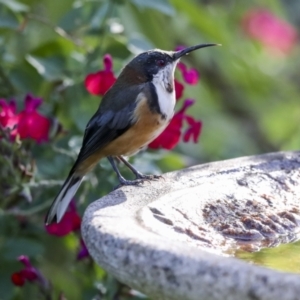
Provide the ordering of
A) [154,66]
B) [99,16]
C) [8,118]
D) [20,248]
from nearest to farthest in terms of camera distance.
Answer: [8,118]
[154,66]
[20,248]
[99,16]

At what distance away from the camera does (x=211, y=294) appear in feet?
5.43

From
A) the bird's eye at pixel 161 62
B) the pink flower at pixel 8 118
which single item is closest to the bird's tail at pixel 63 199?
the pink flower at pixel 8 118

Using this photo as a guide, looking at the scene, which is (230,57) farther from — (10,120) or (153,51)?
(10,120)

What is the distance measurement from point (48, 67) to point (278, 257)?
192 cm

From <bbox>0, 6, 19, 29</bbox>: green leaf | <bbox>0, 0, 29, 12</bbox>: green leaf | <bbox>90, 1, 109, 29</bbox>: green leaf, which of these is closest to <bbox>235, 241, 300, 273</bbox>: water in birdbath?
<bbox>90, 1, 109, 29</bbox>: green leaf

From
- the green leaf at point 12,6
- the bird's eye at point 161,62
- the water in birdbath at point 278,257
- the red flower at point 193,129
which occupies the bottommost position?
the red flower at point 193,129

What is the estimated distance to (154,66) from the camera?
3564 mm

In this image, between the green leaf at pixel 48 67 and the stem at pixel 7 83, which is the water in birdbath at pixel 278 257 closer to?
the green leaf at pixel 48 67

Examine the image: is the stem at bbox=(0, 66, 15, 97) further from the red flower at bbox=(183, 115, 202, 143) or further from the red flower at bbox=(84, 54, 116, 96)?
the red flower at bbox=(183, 115, 202, 143)

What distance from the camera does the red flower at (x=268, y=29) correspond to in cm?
658

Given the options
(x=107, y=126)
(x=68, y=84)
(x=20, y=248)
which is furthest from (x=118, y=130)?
(x=20, y=248)

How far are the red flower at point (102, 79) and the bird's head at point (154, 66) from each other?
0.41 feet

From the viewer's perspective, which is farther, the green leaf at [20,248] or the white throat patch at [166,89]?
the green leaf at [20,248]

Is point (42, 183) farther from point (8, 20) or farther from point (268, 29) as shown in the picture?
point (268, 29)
